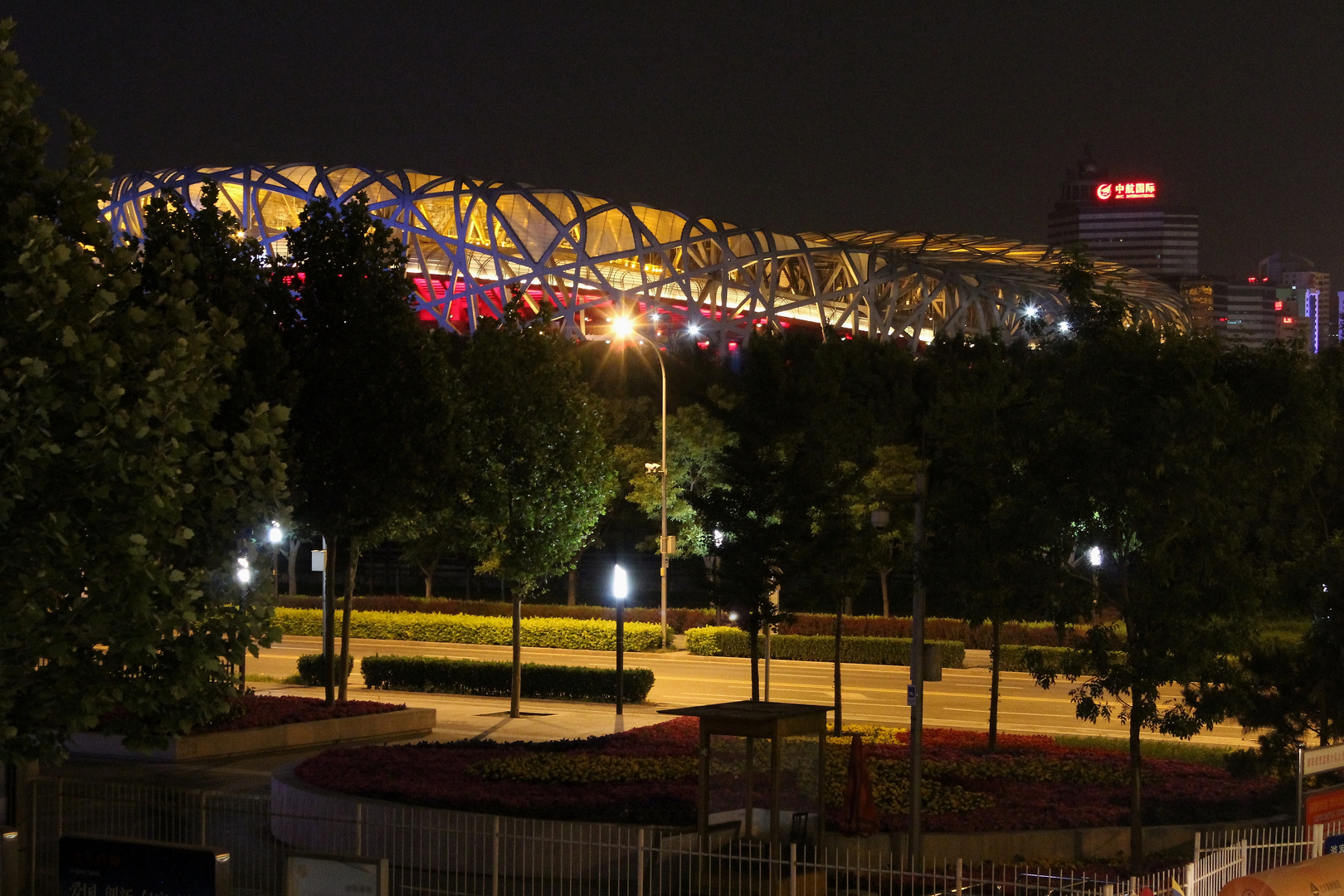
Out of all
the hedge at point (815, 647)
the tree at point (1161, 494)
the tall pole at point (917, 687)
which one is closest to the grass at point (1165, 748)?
the tall pole at point (917, 687)

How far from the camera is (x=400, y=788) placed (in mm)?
15438

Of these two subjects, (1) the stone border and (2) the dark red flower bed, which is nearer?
(1) the stone border

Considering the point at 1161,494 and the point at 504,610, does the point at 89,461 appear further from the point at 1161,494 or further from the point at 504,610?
the point at 504,610

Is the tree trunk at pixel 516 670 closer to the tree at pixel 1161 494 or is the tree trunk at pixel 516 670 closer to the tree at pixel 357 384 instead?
the tree at pixel 357 384

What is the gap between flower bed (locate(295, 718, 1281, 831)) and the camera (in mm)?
14734

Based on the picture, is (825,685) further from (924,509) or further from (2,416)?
(2,416)

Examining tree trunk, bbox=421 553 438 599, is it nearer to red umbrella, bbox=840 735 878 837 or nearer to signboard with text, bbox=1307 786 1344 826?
red umbrella, bbox=840 735 878 837

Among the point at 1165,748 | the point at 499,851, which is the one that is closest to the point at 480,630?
the point at 1165,748

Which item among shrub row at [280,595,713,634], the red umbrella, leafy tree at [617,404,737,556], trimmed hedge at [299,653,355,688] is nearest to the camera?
the red umbrella

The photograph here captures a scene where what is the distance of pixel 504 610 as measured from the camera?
4703 centimetres

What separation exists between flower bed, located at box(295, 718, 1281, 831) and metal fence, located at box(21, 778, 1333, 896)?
35.4 inches

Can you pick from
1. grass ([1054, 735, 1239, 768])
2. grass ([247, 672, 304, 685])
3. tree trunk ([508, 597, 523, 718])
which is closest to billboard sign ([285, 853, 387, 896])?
grass ([1054, 735, 1239, 768])

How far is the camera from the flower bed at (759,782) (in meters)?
14.7

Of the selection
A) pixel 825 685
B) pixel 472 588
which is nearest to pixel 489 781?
pixel 825 685
